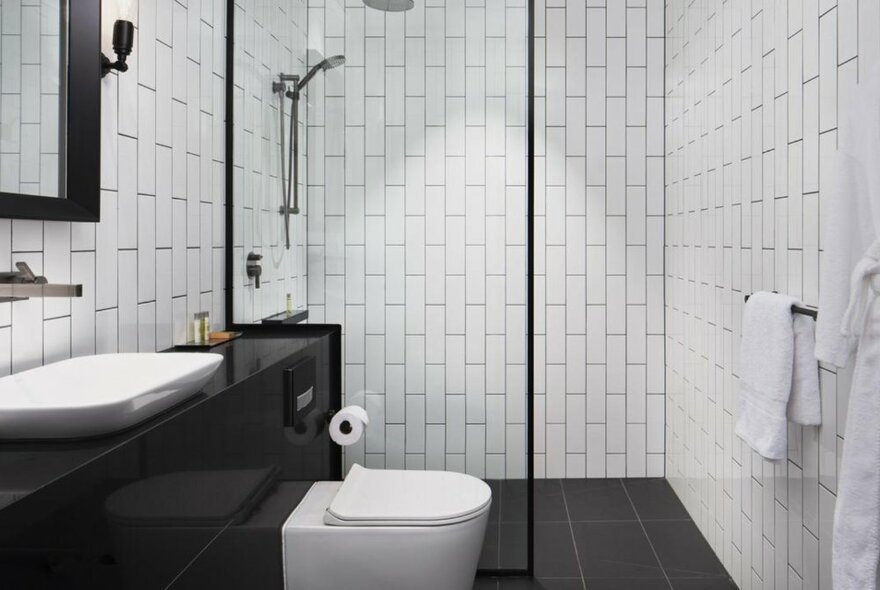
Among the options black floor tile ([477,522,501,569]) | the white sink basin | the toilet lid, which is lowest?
black floor tile ([477,522,501,569])

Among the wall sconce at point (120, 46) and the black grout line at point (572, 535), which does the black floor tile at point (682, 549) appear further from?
the wall sconce at point (120, 46)

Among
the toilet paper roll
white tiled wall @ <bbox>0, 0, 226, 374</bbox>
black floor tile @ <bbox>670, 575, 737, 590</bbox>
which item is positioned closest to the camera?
white tiled wall @ <bbox>0, 0, 226, 374</bbox>

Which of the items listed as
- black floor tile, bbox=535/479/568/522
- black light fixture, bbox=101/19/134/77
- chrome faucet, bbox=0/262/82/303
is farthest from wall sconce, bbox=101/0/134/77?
black floor tile, bbox=535/479/568/522

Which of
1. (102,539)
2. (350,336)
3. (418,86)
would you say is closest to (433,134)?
(418,86)

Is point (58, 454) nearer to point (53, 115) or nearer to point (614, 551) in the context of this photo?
point (53, 115)

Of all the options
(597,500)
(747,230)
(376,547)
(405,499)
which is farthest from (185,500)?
(597,500)

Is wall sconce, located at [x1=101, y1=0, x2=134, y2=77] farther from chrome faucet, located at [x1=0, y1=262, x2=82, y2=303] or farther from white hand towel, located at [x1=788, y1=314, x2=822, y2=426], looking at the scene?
white hand towel, located at [x1=788, y1=314, x2=822, y2=426]

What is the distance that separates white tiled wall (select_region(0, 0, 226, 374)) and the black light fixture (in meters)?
0.06

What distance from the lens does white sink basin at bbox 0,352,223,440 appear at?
1070mm

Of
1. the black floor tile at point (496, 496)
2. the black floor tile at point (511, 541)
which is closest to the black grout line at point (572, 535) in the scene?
the black floor tile at point (511, 541)

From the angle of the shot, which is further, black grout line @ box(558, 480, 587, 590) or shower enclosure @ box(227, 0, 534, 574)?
black grout line @ box(558, 480, 587, 590)

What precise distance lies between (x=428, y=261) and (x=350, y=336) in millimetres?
385

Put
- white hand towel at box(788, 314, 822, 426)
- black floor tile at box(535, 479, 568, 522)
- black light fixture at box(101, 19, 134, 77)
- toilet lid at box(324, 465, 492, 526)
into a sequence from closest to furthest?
1. black light fixture at box(101, 19, 134, 77)
2. white hand towel at box(788, 314, 822, 426)
3. toilet lid at box(324, 465, 492, 526)
4. black floor tile at box(535, 479, 568, 522)

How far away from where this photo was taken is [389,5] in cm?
238
